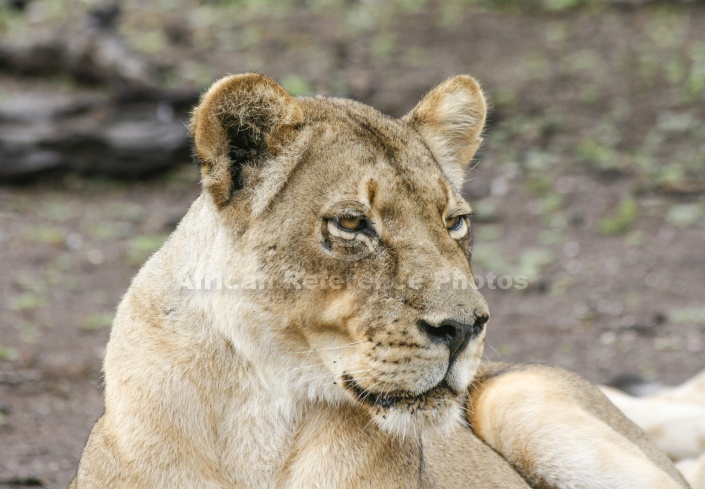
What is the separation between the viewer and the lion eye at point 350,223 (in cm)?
321

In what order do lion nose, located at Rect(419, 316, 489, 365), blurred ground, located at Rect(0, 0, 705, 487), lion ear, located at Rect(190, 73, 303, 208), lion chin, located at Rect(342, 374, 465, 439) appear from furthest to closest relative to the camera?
blurred ground, located at Rect(0, 0, 705, 487), lion ear, located at Rect(190, 73, 303, 208), lion chin, located at Rect(342, 374, 465, 439), lion nose, located at Rect(419, 316, 489, 365)

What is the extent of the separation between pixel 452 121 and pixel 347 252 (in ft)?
3.49

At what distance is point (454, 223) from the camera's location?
354cm

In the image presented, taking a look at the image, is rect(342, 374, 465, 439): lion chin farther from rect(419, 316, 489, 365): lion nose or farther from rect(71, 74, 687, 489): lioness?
rect(419, 316, 489, 365): lion nose

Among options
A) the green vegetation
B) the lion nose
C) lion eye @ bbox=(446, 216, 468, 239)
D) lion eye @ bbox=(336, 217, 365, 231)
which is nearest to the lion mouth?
the lion nose

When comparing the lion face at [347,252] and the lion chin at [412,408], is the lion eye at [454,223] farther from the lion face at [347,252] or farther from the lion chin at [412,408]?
the lion chin at [412,408]

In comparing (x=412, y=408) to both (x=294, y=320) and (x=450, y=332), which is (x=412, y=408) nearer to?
(x=450, y=332)

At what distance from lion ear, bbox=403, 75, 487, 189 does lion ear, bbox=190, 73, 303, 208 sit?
709 millimetres

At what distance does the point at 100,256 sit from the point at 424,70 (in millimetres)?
5224

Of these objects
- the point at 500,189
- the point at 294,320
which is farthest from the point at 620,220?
the point at 294,320

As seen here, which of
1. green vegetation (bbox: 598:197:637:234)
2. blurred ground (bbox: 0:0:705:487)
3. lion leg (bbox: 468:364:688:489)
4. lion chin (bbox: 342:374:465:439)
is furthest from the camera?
green vegetation (bbox: 598:197:637:234)

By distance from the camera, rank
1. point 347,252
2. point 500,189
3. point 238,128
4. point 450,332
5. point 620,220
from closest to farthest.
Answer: point 450,332, point 347,252, point 238,128, point 620,220, point 500,189

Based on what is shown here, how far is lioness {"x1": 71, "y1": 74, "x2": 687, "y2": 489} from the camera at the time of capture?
310 cm

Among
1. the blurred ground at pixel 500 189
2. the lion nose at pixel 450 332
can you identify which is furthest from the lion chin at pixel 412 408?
the blurred ground at pixel 500 189
